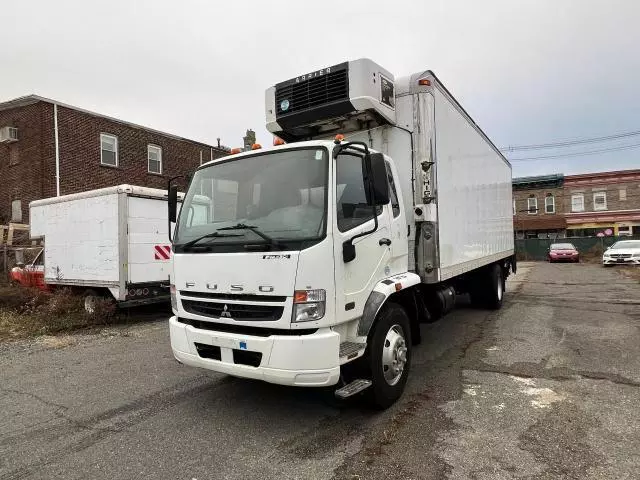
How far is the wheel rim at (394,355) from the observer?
171 inches

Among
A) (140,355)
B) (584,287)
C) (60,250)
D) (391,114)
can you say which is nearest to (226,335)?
(391,114)

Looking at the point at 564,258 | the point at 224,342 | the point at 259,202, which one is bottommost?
the point at 564,258

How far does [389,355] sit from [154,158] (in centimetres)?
2013

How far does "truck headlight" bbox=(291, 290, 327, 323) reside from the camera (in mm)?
3551

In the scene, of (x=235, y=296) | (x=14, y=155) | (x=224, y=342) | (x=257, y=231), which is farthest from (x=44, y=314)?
(x=14, y=155)

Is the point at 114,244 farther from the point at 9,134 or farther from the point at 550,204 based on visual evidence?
the point at 550,204

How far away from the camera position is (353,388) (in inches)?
150

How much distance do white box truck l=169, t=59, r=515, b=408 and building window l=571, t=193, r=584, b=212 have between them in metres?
41.0

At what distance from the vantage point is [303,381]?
11.6 feet

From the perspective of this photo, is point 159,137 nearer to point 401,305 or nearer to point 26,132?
point 26,132

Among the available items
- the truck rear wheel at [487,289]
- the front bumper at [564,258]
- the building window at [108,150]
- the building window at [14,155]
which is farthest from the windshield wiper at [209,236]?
the front bumper at [564,258]

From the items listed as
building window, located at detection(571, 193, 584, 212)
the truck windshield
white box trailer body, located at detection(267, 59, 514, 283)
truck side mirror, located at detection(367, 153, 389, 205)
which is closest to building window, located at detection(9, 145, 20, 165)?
white box trailer body, located at detection(267, 59, 514, 283)

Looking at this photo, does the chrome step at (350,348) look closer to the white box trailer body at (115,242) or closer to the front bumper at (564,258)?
the white box trailer body at (115,242)

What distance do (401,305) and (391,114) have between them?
2.16 m
